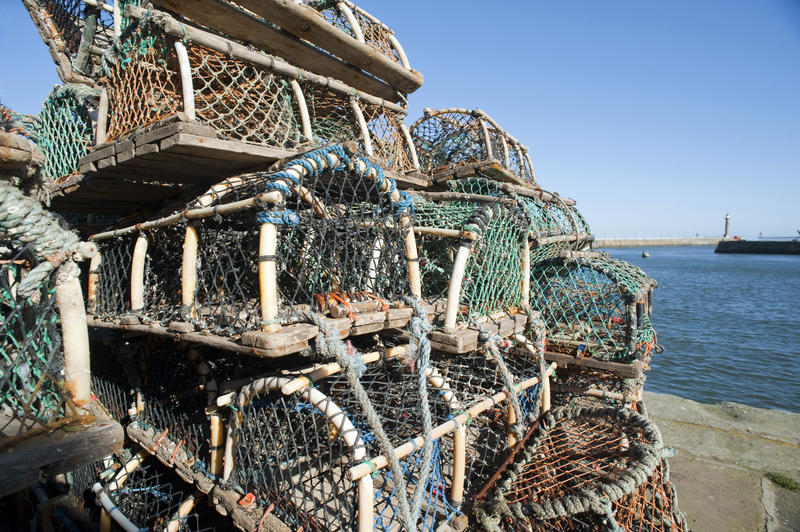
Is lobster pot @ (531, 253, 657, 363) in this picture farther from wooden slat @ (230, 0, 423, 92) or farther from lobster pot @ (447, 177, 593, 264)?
wooden slat @ (230, 0, 423, 92)

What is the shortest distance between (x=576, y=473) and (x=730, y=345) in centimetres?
1343

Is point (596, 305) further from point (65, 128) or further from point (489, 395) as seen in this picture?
point (65, 128)

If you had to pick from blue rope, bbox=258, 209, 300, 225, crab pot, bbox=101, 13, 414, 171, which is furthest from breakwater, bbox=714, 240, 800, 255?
blue rope, bbox=258, 209, 300, 225

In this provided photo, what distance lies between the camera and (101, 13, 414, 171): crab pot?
2.28m

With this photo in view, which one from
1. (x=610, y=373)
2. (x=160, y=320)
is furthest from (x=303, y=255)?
(x=610, y=373)

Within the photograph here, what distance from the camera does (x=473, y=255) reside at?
3.08 metres

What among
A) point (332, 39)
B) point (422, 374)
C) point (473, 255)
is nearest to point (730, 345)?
point (473, 255)

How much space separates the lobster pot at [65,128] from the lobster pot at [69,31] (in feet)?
2.16

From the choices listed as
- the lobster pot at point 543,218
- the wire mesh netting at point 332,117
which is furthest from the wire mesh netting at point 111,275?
the lobster pot at point 543,218

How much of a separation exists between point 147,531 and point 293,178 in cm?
271

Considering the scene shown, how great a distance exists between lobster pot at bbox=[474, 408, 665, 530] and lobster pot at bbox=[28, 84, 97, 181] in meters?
3.90

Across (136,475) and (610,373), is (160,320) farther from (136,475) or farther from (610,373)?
(610,373)

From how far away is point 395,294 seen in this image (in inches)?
111

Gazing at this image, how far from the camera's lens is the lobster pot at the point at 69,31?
416 centimetres
